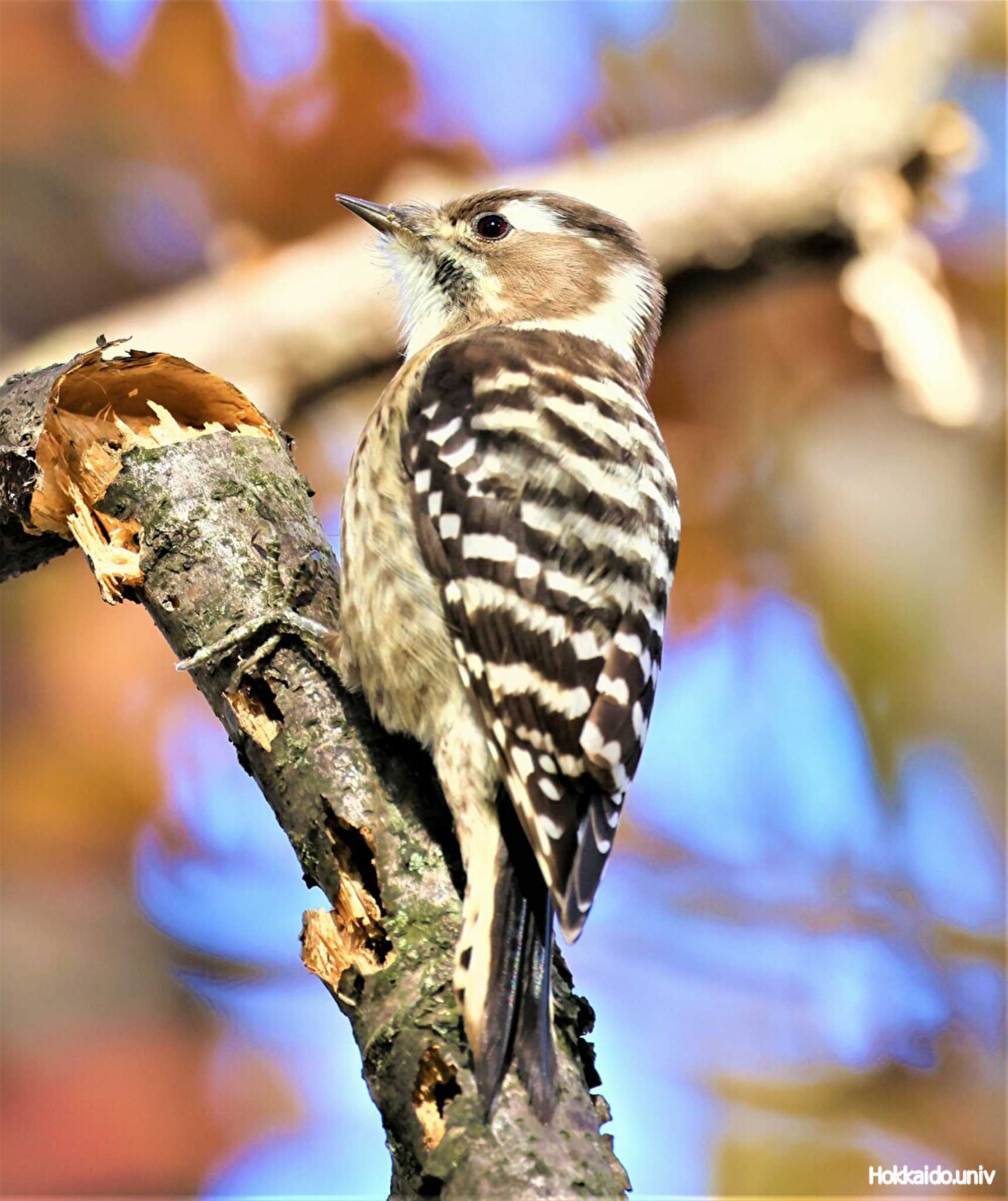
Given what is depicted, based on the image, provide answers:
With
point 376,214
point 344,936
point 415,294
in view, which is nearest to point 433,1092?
point 344,936

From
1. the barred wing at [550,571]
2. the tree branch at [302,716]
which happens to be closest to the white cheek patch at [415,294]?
the barred wing at [550,571]

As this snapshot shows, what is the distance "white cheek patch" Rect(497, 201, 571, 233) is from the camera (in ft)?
12.0

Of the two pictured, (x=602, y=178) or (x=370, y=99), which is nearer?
(x=370, y=99)

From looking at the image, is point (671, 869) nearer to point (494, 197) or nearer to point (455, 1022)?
point (494, 197)

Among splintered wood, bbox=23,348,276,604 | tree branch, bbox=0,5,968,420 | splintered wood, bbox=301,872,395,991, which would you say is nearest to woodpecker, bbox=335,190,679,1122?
splintered wood, bbox=301,872,395,991

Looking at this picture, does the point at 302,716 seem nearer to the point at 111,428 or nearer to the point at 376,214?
the point at 111,428

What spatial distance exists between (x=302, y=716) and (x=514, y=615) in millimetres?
445

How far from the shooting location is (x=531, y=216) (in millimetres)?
3674

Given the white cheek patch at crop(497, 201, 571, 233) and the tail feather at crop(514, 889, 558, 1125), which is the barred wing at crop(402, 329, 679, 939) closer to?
the tail feather at crop(514, 889, 558, 1125)

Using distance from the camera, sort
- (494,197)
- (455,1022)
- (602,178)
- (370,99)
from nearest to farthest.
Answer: (455,1022) → (494,197) → (370,99) → (602,178)

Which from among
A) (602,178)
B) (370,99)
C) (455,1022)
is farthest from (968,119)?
(455,1022)

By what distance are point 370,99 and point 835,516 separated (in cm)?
238

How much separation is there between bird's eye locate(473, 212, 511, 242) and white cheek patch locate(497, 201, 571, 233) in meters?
0.02

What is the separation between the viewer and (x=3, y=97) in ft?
15.7
